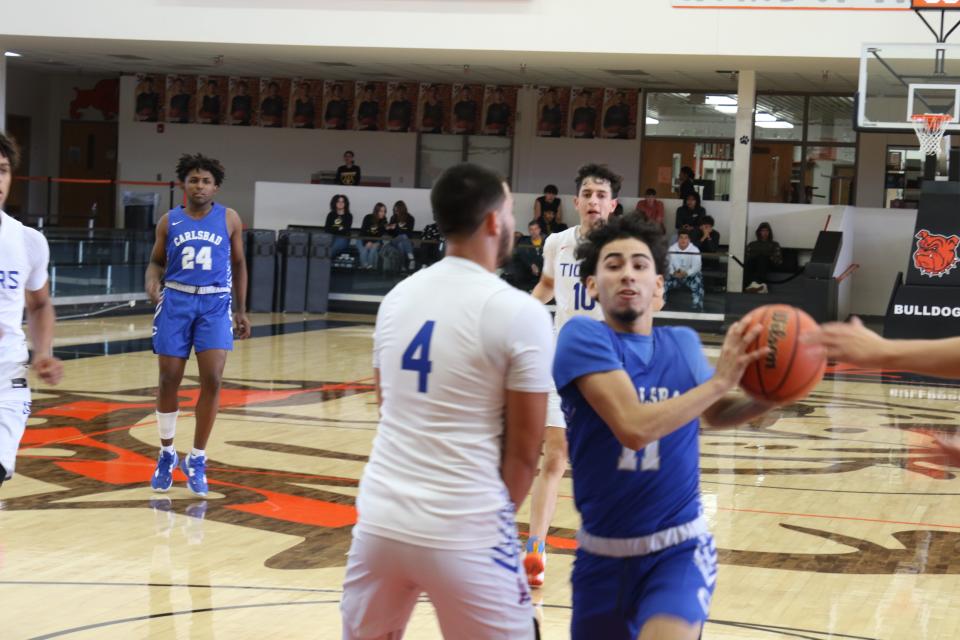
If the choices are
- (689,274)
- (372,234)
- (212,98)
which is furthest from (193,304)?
(212,98)

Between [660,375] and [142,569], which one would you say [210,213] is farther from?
[660,375]

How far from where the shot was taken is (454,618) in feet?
9.27

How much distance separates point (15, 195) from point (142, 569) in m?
22.8

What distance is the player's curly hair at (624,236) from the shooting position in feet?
11.2

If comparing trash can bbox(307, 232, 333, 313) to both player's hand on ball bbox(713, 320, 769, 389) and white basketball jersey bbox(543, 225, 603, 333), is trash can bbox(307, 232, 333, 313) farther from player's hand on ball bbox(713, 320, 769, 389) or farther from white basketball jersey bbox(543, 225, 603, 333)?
player's hand on ball bbox(713, 320, 769, 389)

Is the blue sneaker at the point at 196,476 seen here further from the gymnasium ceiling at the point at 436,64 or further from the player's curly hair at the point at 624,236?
the gymnasium ceiling at the point at 436,64

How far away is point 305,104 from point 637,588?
2255 centimetres

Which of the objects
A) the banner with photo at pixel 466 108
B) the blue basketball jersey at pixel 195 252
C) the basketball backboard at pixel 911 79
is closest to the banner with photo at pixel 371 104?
the banner with photo at pixel 466 108

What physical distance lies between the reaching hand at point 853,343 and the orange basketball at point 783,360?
0.12 metres

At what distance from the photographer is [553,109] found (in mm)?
23906

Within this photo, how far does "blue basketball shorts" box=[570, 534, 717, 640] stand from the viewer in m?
3.05

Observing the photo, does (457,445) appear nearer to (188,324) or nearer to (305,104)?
(188,324)

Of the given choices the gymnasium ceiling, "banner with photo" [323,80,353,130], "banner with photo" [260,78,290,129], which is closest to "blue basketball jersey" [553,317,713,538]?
the gymnasium ceiling

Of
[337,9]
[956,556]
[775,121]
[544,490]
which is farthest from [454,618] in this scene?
[775,121]
